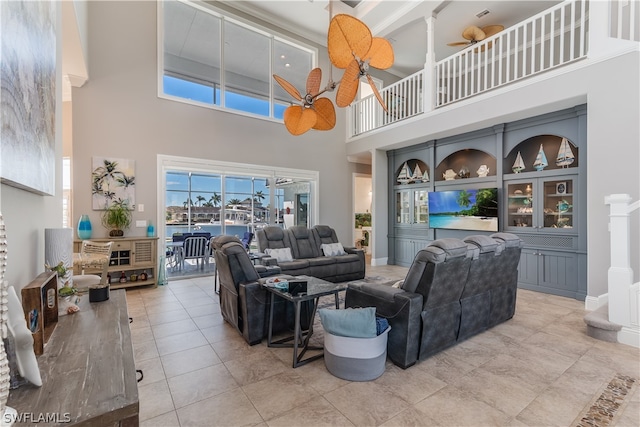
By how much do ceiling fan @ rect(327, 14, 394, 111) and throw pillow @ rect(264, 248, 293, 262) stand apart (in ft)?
9.24

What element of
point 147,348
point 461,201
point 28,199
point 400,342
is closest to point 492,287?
point 400,342

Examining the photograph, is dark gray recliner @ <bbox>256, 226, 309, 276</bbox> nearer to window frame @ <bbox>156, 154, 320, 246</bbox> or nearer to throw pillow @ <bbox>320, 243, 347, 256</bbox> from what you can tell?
throw pillow @ <bbox>320, 243, 347, 256</bbox>

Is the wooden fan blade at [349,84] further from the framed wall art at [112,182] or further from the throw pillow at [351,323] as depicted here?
the framed wall art at [112,182]

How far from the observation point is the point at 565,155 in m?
4.89

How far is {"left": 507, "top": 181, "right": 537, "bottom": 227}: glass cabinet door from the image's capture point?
17.5 feet

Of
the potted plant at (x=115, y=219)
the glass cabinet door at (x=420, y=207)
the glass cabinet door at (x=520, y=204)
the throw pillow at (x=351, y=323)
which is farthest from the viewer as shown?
the glass cabinet door at (x=420, y=207)

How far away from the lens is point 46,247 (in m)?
1.99

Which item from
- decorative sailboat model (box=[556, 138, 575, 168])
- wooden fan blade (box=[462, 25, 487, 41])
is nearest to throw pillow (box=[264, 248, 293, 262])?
decorative sailboat model (box=[556, 138, 575, 168])

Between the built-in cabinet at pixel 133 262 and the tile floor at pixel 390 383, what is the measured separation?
1.99 metres

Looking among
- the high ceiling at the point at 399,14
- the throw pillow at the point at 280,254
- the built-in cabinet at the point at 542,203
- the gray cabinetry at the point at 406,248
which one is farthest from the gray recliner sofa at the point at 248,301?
the high ceiling at the point at 399,14

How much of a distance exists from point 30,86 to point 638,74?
19.2 ft

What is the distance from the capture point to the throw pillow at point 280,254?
17.0 feet

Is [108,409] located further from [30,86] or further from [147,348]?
[147,348]

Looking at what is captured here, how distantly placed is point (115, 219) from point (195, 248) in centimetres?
149
